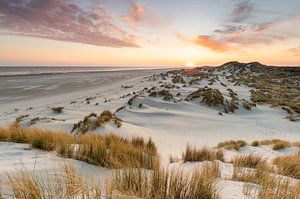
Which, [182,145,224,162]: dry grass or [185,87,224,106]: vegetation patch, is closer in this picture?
[182,145,224,162]: dry grass

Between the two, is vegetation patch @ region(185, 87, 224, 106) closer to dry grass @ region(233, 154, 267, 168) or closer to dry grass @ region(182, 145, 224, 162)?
dry grass @ region(182, 145, 224, 162)

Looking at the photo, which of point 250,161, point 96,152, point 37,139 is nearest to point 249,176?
point 250,161

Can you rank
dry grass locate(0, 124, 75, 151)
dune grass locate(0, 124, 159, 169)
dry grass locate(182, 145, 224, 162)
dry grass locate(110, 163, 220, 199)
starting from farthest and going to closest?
dry grass locate(182, 145, 224, 162)
dry grass locate(0, 124, 75, 151)
dune grass locate(0, 124, 159, 169)
dry grass locate(110, 163, 220, 199)

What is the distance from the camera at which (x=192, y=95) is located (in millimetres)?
20312

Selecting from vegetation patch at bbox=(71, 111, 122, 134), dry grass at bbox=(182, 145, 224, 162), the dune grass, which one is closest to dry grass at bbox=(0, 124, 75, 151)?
the dune grass

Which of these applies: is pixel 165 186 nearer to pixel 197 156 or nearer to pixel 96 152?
pixel 96 152

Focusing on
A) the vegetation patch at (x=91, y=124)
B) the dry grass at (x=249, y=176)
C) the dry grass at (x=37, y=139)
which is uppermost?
the dry grass at (x=37, y=139)

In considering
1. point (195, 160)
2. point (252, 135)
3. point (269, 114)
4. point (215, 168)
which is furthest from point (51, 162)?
point (269, 114)

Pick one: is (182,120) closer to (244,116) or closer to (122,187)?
(244,116)

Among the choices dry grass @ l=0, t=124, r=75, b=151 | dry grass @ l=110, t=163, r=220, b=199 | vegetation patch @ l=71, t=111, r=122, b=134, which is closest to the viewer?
dry grass @ l=110, t=163, r=220, b=199

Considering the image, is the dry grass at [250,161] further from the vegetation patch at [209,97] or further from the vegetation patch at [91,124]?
the vegetation patch at [209,97]

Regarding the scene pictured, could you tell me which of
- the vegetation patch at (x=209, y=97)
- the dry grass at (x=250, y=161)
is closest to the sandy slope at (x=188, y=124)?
the vegetation patch at (x=209, y=97)

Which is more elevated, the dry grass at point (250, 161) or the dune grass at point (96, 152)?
the dune grass at point (96, 152)

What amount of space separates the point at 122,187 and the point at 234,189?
1650mm
